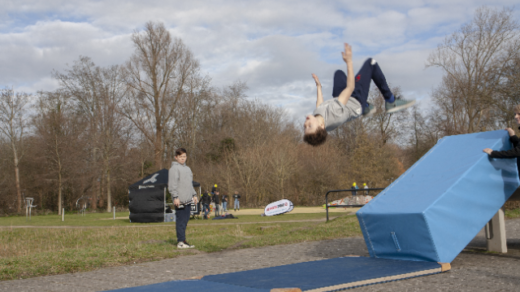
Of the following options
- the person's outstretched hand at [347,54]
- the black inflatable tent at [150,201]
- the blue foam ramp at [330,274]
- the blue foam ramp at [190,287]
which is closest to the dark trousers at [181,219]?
the blue foam ramp at [330,274]

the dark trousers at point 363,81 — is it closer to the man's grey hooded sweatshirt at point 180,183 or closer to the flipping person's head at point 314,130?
the flipping person's head at point 314,130

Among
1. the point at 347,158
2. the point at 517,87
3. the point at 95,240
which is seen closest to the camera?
the point at 95,240

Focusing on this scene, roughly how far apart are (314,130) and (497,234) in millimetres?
4667

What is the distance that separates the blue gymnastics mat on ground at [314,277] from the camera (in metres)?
5.18

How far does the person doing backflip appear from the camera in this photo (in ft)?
18.0

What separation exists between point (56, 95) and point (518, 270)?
42279 mm

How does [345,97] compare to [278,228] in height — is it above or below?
above

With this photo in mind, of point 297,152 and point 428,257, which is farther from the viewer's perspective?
point 297,152

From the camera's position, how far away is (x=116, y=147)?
41.0 m

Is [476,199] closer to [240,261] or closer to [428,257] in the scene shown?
[428,257]

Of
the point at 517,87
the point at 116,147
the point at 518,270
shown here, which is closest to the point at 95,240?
the point at 518,270

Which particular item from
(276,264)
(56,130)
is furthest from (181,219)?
(56,130)

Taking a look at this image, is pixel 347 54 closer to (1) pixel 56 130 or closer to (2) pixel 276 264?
(2) pixel 276 264

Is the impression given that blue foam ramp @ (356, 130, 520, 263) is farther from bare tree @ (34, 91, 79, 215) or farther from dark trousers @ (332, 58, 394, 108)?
bare tree @ (34, 91, 79, 215)
